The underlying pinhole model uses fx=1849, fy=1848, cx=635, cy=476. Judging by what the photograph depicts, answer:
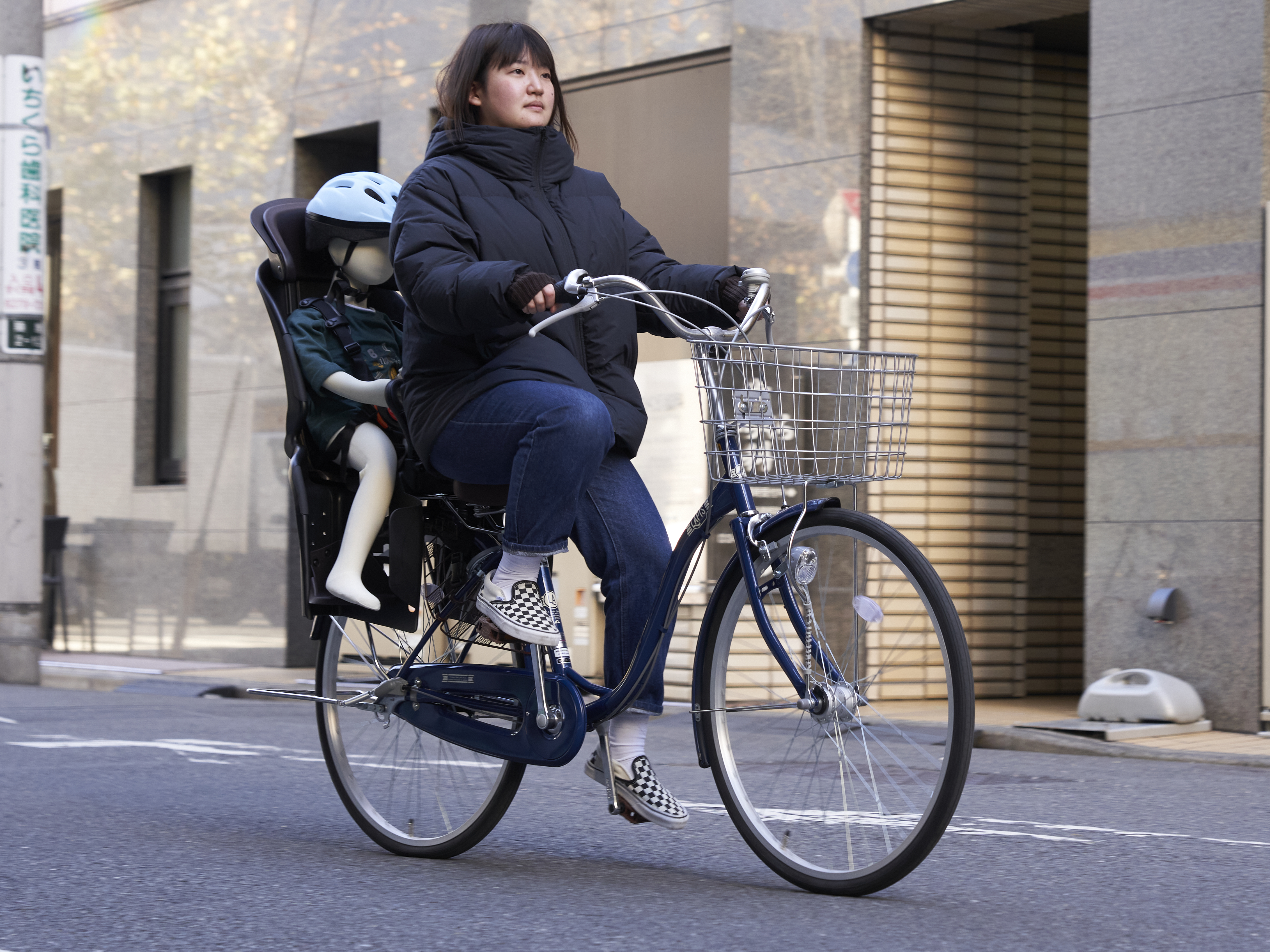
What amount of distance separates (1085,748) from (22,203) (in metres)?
7.98

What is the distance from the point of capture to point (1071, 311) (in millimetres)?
11539

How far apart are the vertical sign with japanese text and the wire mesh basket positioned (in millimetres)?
9290

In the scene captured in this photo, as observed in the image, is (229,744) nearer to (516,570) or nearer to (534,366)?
(516,570)

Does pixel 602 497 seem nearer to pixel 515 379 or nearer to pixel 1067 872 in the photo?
pixel 515 379

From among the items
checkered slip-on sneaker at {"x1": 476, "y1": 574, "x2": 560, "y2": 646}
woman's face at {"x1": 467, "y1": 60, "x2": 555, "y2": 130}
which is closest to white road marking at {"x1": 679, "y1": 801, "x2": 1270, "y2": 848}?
checkered slip-on sneaker at {"x1": 476, "y1": 574, "x2": 560, "y2": 646}

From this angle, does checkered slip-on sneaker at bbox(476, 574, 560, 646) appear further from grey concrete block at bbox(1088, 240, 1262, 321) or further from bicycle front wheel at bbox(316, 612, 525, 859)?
grey concrete block at bbox(1088, 240, 1262, 321)

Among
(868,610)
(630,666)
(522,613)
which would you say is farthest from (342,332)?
(868,610)

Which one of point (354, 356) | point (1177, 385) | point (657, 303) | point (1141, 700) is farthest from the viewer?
point (1177, 385)

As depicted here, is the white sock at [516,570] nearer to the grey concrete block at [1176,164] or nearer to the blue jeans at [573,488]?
the blue jeans at [573,488]

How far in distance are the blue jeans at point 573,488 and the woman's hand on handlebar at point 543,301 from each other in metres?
0.32

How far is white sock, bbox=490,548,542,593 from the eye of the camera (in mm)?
4324

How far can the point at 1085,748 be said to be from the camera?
809cm

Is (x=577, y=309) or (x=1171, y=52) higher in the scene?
Answer: (x=1171, y=52)

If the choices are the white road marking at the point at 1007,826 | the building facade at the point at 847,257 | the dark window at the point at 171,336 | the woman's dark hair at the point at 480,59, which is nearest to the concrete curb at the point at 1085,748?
the building facade at the point at 847,257
